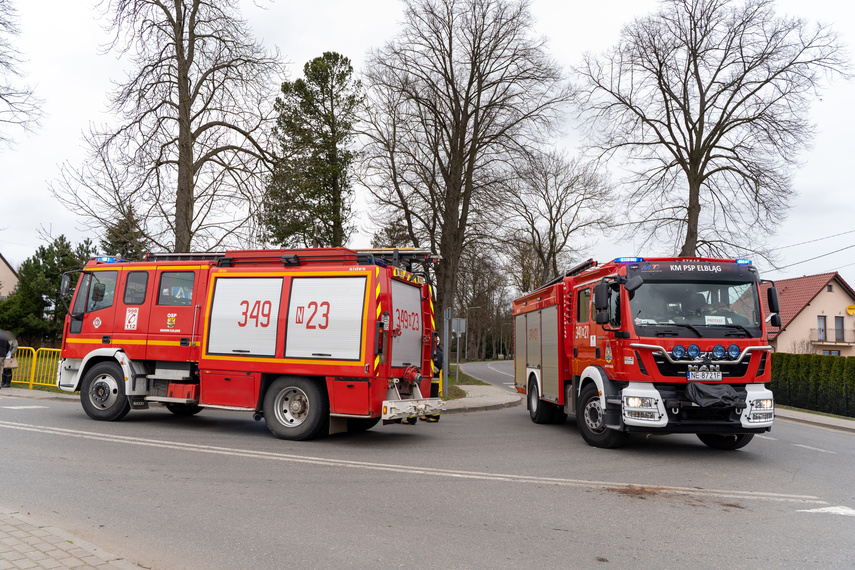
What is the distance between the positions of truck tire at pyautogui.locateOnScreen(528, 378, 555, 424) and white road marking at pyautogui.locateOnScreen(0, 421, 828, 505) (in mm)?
6133

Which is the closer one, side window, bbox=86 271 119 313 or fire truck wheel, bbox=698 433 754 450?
fire truck wheel, bbox=698 433 754 450

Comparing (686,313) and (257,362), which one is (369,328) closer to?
(257,362)

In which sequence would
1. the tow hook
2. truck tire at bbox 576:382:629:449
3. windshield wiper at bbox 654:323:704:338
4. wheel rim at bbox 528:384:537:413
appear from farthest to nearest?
wheel rim at bbox 528:384:537:413, the tow hook, truck tire at bbox 576:382:629:449, windshield wiper at bbox 654:323:704:338

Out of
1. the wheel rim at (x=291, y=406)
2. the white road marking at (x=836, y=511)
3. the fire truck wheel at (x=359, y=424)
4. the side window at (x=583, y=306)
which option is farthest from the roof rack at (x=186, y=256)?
the white road marking at (x=836, y=511)

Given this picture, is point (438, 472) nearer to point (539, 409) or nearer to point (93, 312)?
point (539, 409)

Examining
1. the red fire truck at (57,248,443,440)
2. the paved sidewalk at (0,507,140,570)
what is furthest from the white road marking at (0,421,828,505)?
the paved sidewalk at (0,507,140,570)

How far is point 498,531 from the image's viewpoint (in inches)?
208

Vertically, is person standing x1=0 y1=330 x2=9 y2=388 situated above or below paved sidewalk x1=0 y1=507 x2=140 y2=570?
above

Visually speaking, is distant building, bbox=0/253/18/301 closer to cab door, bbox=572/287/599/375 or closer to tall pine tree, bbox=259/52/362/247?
tall pine tree, bbox=259/52/362/247

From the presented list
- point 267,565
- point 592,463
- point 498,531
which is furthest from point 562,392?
point 267,565

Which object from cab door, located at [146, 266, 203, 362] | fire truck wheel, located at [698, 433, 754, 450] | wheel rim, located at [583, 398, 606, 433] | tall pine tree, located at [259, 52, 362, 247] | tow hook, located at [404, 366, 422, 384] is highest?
tall pine tree, located at [259, 52, 362, 247]

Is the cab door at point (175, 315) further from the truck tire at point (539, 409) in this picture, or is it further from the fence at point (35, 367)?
the fence at point (35, 367)

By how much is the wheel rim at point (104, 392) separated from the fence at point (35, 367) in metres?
8.59

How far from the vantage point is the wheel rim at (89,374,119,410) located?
11300 mm
